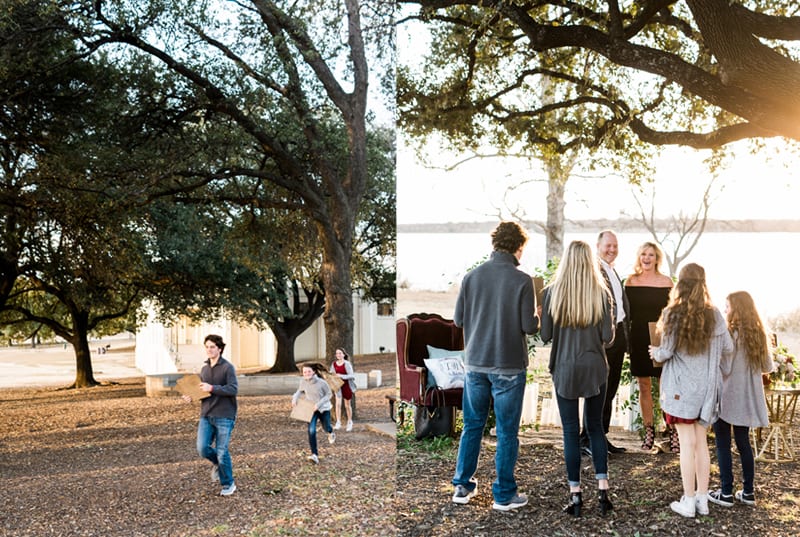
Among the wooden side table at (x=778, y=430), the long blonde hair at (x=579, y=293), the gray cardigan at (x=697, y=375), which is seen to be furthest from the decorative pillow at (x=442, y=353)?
the wooden side table at (x=778, y=430)

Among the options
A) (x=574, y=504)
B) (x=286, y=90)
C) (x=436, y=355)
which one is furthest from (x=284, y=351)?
(x=574, y=504)

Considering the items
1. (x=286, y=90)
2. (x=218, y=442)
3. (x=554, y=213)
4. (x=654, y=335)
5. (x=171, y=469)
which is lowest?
(x=171, y=469)

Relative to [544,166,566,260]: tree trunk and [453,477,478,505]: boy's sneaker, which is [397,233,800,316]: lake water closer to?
[544,166,566,260]: tree trunk

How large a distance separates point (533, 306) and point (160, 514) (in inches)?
108

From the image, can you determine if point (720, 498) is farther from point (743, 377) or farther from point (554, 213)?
point (554, 213)

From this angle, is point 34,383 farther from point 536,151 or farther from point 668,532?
point 668,532

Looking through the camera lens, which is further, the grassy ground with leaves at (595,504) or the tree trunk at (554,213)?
the tree trunk at (554,213)

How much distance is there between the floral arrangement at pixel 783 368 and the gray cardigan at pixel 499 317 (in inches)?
46.8

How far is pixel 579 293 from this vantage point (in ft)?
11.5

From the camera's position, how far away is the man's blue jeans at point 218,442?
200 inches

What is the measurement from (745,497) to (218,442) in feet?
9.55

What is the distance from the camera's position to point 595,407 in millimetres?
3510

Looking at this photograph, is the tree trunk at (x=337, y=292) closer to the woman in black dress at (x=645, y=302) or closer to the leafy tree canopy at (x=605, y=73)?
the leafy tree canopy at (x=605, y=73)

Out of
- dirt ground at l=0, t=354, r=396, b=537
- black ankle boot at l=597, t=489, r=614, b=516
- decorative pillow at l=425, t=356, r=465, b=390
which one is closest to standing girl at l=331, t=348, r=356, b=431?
dirt ground at l=0, t=354, r=396, b=537
